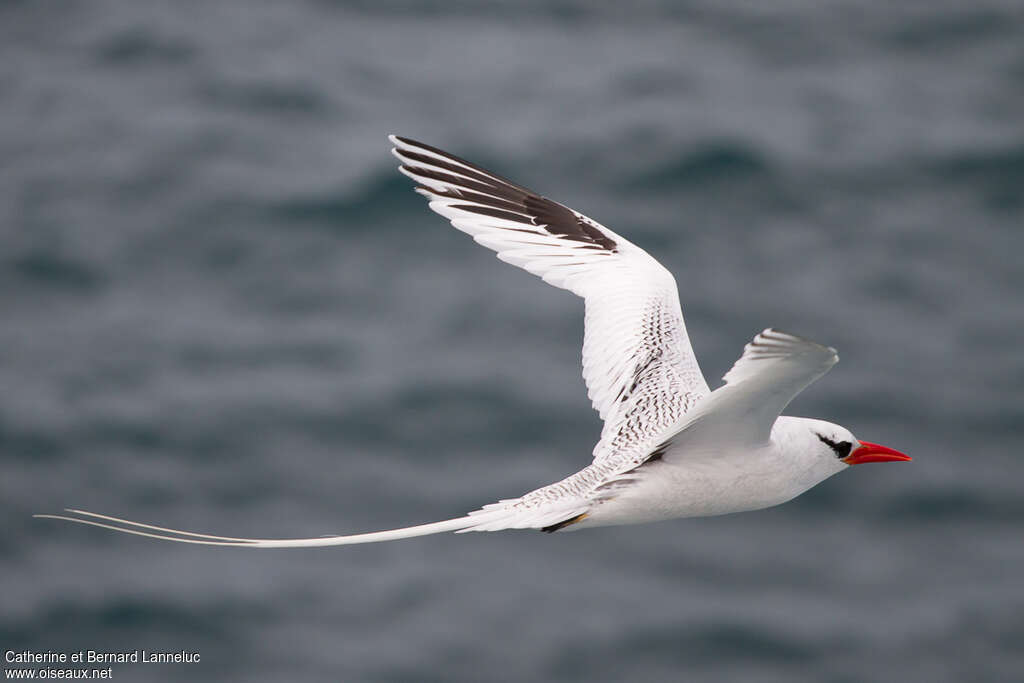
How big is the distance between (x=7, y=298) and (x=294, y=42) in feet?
19.3

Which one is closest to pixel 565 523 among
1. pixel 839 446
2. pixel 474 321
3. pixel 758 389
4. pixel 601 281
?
pixel 758 389

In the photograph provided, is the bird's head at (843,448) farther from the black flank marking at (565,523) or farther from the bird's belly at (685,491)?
the black flank marking at (565,523)

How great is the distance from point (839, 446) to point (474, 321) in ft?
22.8

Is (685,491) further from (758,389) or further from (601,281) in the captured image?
(601,281)

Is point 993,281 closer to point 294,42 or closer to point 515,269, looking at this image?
point 515,269

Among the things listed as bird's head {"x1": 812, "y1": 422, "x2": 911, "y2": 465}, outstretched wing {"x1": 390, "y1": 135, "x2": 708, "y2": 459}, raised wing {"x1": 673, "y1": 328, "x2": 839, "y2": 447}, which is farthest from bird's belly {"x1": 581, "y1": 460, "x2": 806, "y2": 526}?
outstretched wing {"x1": 390, "y1": 135, "x2": 708, "y2": 459}

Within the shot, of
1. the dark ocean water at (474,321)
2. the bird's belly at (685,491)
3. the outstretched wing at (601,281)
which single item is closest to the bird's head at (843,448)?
the bird's belly at (685,491)

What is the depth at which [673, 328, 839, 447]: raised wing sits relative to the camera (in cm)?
766

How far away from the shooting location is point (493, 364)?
51.0ft

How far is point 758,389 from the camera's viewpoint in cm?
830

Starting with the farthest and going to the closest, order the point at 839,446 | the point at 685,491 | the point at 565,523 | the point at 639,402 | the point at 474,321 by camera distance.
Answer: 1. the point at 474,321
2. the point at 639,402
3. the point at 839,446
4. the point at 685,491
5. the point at 565,523

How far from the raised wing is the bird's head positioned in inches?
25.3

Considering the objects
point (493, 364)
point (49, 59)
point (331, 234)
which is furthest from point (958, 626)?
point (49, 59)

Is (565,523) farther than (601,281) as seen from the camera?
No
